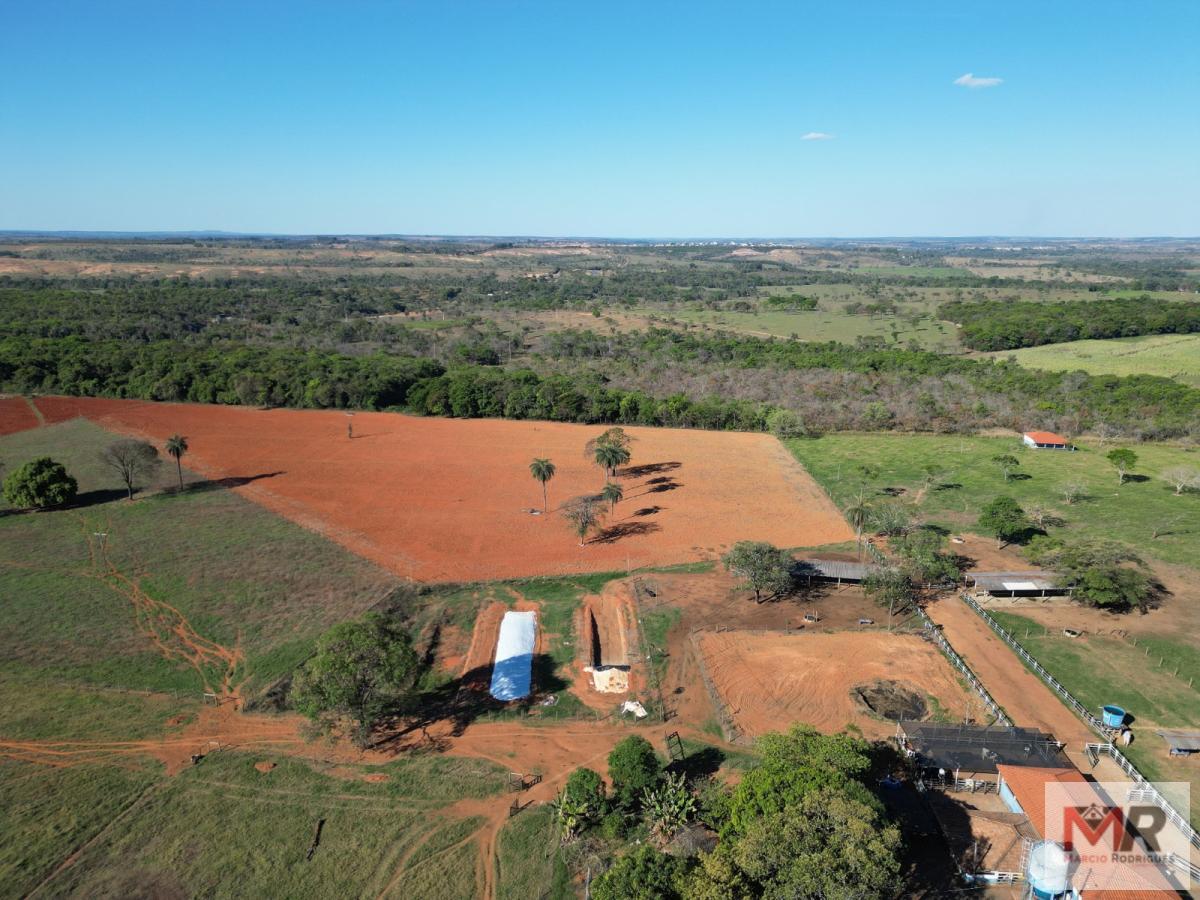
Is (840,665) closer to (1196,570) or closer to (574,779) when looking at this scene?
(574,779)

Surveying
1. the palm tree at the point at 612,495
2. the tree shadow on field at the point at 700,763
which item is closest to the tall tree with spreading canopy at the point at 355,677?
the tree shadow on field at the point at 700,763

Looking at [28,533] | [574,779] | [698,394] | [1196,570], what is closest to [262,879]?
[574,779]

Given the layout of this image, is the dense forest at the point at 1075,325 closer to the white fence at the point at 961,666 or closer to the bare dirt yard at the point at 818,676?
the white fence at the point at 961,666

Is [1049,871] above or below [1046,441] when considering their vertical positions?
below

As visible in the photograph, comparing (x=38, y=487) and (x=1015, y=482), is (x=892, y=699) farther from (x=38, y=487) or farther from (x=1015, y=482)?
(x=38, y=487)

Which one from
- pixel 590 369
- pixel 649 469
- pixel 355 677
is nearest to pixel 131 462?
pixel 355 677
